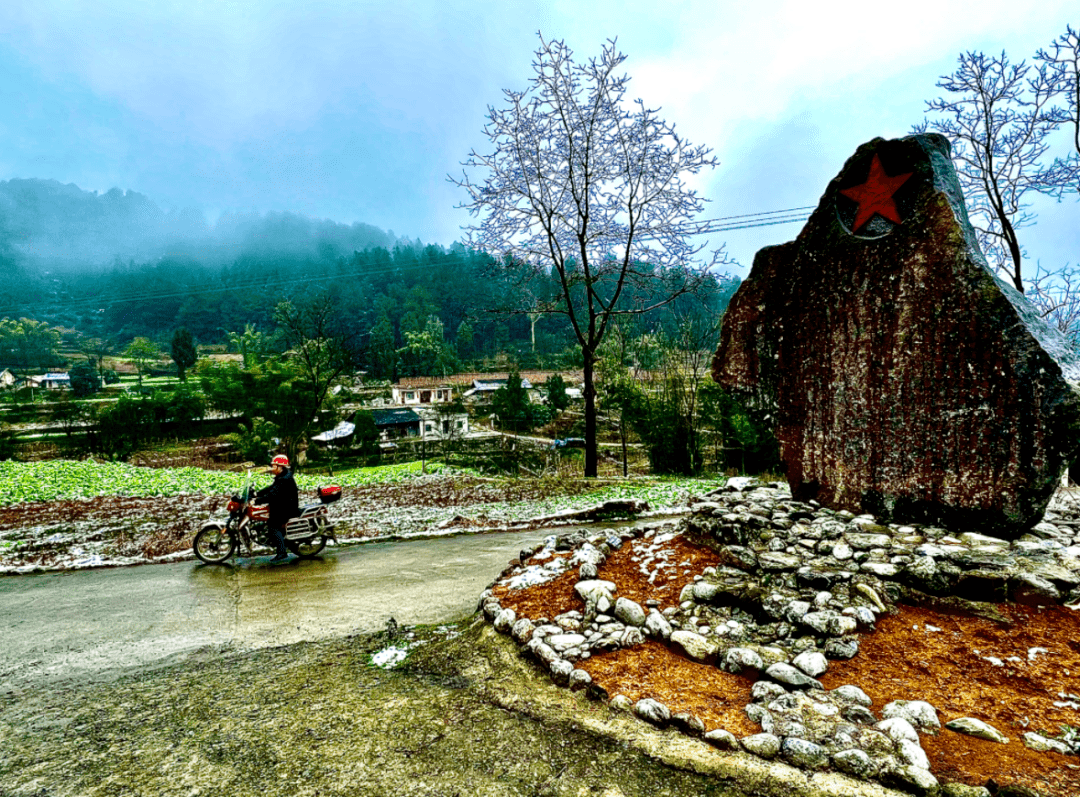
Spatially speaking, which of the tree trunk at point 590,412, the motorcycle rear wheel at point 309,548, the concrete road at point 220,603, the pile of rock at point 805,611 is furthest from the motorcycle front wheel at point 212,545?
the tree trunk at point 590,412

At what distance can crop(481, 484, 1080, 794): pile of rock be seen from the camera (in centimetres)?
231

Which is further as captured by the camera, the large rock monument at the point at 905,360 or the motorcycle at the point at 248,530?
the motorcycle at the point at 248,530

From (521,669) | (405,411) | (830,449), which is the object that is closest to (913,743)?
(521,669)

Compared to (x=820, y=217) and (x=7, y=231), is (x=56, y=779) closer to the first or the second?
(x=820, y=217)

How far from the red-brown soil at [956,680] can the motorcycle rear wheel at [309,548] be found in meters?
4.72

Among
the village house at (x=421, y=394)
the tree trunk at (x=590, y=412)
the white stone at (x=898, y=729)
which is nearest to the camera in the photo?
the white stone at (x=898, y=729)

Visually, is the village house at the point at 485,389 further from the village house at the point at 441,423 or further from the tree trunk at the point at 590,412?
the tree trunk at the point at 590,412

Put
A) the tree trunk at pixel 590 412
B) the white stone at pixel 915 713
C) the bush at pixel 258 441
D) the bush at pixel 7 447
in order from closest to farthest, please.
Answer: the white stone at pixel 915 713 → the tree trunk at pixel 590 412 → the bush at pixel 7 447 → the bush at pixel 258 441

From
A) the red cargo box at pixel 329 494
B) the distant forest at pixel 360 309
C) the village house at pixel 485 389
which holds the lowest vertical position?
the village house at pixel 485 389

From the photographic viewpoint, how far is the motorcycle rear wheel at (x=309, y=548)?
22.1 ft

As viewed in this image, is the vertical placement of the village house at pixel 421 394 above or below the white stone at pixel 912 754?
below

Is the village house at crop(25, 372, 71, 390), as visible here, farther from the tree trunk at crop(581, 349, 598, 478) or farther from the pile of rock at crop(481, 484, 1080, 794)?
the pile of rock at crop(481, 484, 1080, 794)

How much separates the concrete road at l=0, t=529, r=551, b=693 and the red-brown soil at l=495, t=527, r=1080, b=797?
75.3 inches

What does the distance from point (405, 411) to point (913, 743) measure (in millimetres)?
42152
